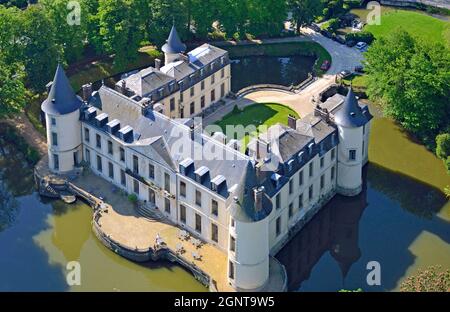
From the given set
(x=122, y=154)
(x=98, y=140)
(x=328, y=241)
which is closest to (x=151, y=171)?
(x=122, y=154)

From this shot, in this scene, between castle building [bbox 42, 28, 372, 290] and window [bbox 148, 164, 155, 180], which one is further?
window [bbox 148, 164, 155, 180]

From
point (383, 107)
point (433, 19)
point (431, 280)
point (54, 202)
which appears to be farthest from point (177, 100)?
point (433, 19)

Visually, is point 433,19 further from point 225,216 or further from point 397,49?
point 225,216

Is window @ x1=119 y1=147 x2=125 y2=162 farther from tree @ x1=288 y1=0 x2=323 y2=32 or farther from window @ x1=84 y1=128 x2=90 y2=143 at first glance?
tree @ x1=288 y1=0 x2=323 y2=32

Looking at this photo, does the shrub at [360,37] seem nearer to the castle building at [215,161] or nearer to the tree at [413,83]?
the tree at [413,83]

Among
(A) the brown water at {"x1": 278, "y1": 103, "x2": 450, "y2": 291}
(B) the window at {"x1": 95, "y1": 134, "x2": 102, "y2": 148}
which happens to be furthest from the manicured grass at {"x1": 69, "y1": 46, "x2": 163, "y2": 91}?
(A) the brown water at {"x1": 278, "y1": 103, "x2": 450, "y2": 291}

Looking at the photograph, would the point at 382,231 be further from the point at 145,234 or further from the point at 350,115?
the point at 145,234
